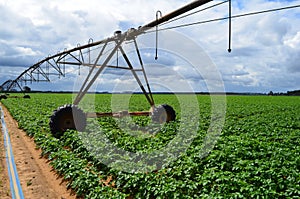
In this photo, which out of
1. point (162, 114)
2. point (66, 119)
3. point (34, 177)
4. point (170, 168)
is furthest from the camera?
point (162, 114)

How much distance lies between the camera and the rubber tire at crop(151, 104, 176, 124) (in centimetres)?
1367

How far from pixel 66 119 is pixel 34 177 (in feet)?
12.5

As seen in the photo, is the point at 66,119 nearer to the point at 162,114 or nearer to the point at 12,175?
the point at 12,175

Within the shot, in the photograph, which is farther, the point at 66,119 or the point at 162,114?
the point at 162,114

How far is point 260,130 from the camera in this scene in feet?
45.9

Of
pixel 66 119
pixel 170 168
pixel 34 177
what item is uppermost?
pixel 66 119

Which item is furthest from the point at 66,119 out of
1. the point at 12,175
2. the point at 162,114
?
the point at 162,114

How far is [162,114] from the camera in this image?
13836 mm

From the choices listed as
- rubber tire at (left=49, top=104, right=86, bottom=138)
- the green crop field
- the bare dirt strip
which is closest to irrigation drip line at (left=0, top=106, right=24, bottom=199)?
the bare dirt strip

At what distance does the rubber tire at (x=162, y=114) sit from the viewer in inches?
538

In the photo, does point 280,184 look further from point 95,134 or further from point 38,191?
point 95,134

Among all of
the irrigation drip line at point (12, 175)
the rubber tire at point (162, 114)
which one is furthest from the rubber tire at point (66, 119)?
the rubber tire at point (162, 114)

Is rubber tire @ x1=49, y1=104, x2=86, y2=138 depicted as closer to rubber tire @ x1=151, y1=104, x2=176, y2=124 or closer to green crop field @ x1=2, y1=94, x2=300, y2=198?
green crop field @ x1=2, y1=94, x2=300, y2=198

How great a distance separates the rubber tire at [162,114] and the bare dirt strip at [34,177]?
Result: 5226 mm
